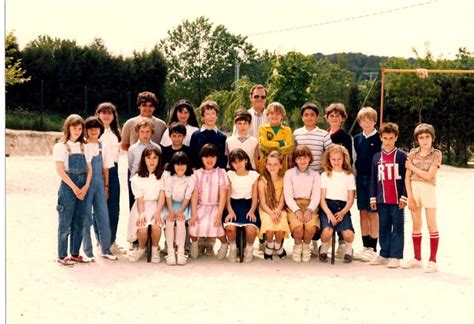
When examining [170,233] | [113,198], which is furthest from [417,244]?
[113,198]

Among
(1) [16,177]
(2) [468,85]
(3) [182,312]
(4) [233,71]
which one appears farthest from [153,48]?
(3) [182,312]

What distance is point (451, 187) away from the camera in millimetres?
13250

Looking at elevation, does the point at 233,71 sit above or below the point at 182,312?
above

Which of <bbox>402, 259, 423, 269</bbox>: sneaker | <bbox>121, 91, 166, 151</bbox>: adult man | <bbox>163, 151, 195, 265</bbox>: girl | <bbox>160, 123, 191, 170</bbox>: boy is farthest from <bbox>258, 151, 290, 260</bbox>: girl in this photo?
<bbox>121, 91, 166, 151</bbox>: adult man

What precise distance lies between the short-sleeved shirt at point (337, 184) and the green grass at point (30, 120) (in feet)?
73.2

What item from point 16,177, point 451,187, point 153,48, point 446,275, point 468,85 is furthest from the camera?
point 153,48

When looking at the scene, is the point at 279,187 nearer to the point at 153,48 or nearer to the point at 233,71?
the point at 153,48

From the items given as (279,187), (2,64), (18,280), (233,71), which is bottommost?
(18,280)

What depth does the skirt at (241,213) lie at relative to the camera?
6.30 meters

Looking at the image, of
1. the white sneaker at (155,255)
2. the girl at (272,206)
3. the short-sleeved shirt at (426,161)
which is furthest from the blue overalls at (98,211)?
the short-sleeved shirt at (426,161)

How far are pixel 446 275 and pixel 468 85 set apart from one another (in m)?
15.5

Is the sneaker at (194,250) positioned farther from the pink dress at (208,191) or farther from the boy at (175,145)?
the boy at (175,145)

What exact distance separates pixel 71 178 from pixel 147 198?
71cm

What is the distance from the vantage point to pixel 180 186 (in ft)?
20.9
